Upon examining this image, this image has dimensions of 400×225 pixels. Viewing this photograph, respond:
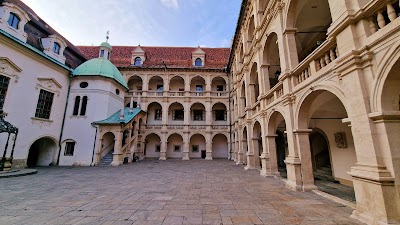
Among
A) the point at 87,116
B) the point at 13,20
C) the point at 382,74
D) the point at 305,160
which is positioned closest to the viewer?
the point at 382,74

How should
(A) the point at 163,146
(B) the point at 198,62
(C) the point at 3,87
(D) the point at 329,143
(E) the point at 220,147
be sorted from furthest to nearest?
1. (B) the point at 198,62
2. (E) the point at 220,147
3. (A) the point at 163,146
4. (C) the point at 3,87
5. (D) the point at 329,143

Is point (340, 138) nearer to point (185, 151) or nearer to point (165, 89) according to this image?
point (185, 151)

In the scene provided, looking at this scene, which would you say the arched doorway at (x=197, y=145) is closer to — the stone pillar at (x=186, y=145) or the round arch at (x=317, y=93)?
the stone pillar at (x=186, y=145)

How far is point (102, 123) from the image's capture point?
1630 cm

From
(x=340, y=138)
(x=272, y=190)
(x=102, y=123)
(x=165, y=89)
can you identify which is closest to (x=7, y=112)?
(x=102, y=123)

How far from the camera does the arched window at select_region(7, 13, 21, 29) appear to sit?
1253 centimetres

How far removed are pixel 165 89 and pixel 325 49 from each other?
64.6 ft

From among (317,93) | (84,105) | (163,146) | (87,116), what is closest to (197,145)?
(163,146)

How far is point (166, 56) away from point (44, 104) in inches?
650

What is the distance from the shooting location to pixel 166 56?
2620cm

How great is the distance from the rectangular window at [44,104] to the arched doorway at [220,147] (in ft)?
62.2

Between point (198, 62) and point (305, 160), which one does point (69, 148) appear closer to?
point (198, 62)

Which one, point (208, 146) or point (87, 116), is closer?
point (87, 116)

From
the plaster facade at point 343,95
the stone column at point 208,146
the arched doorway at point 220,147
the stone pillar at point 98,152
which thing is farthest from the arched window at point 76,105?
the plaster facade at point 343,95
